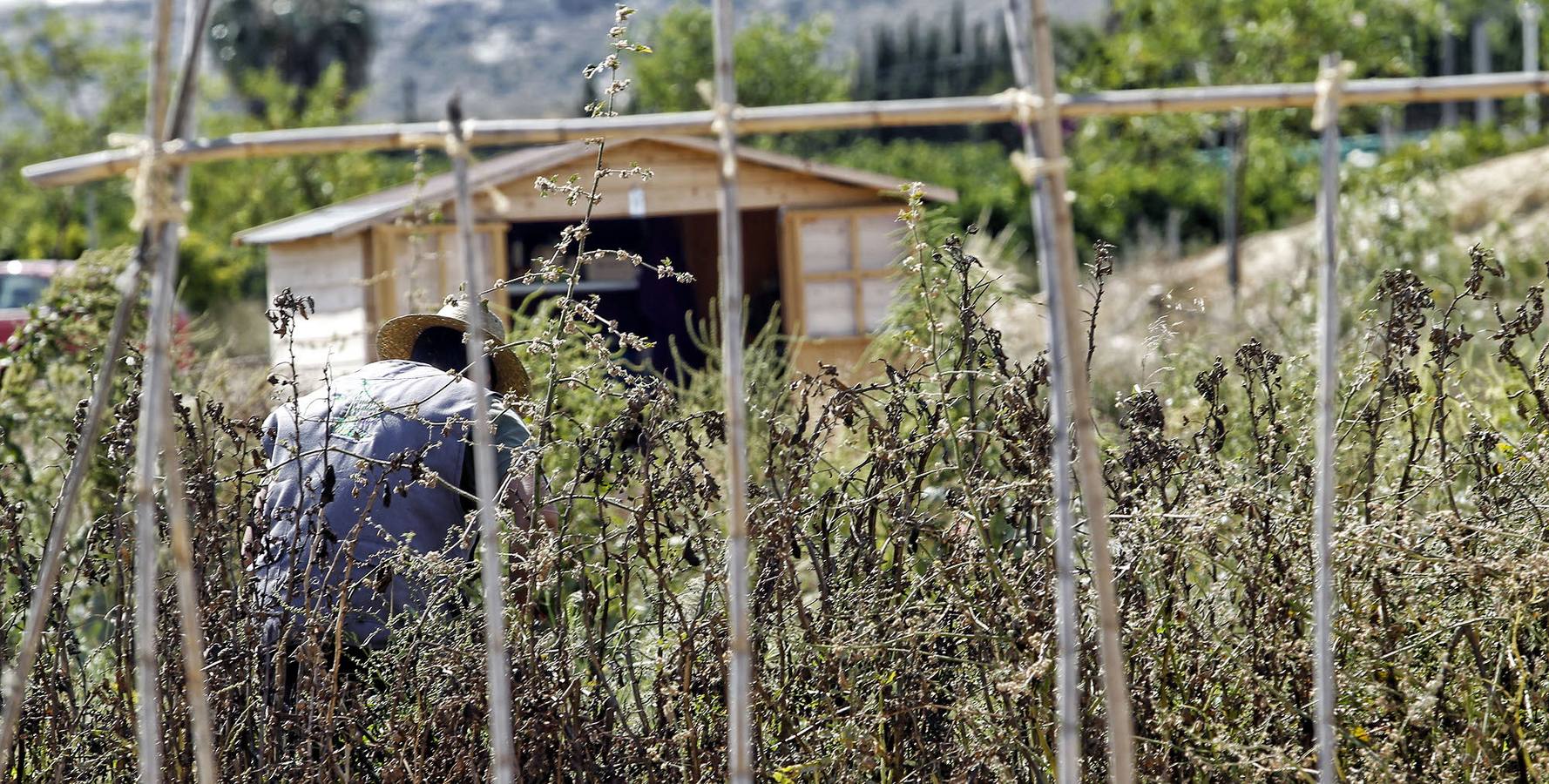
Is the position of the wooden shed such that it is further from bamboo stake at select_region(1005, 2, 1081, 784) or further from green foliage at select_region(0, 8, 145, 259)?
green foliage at select_region(0, 8, 145, 259)

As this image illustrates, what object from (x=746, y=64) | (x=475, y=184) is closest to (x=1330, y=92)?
(x=475, y=184)

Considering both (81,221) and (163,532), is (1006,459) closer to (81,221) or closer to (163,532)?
(163,532)

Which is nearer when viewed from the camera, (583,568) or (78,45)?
(583,568)

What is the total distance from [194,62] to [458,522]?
1590mm

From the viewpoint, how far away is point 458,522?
3375 mm

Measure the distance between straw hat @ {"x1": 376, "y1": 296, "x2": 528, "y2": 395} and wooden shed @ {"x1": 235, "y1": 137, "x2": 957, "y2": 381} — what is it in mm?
5117

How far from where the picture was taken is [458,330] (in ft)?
12.5

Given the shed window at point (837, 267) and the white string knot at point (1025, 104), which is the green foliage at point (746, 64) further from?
the white string knot at point (1025, 104)

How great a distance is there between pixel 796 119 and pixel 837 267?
9.28 metres

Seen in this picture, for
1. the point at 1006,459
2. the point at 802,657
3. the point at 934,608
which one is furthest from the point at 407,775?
the point at 1006,459

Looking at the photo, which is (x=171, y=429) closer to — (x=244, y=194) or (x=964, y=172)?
(x=244, y=194)

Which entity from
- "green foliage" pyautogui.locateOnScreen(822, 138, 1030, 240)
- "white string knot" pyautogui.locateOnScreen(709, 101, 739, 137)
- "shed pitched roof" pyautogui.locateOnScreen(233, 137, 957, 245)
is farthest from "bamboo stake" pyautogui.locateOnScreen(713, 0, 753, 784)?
"green foliage" pyautogui.locateOnScreen(822, 138, 1030, 240)

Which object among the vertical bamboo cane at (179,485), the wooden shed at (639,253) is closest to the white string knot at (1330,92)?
the vertical bamboo cane at (179,485)

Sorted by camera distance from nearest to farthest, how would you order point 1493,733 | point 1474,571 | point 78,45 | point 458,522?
point 1474,571 < point 1493,733 < point 458,522 < point 78,45
